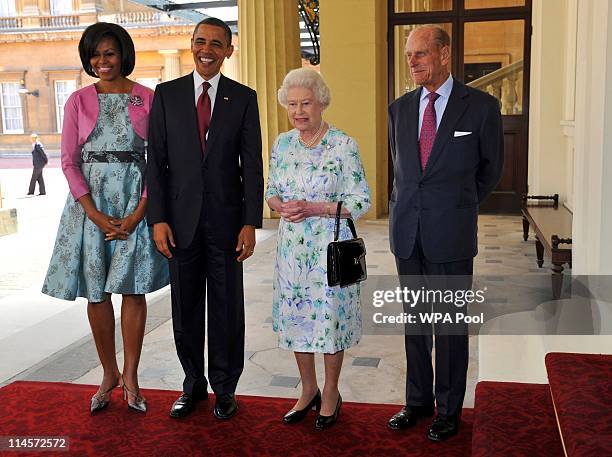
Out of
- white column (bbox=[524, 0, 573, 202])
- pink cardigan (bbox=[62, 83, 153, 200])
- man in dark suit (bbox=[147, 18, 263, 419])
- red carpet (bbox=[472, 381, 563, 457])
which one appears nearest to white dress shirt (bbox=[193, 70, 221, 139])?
man in dark suit (bbox=[147, 18, 263, 419])

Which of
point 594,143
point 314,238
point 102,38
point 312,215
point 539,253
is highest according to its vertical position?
point 102,38

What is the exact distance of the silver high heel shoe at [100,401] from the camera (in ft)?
11.3

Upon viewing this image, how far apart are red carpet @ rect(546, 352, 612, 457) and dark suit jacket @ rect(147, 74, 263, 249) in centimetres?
139

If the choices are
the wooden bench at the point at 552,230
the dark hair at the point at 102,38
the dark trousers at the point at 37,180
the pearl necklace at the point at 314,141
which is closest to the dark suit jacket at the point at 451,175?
the pearl necklace at the point at 314,141

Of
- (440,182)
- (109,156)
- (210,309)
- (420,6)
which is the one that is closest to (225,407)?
(210,309)

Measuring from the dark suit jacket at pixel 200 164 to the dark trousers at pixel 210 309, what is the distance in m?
0.08

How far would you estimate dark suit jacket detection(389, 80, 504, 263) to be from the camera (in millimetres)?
3014

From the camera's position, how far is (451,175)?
302cm

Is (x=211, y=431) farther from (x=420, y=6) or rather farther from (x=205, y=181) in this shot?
(x=420, y=6)

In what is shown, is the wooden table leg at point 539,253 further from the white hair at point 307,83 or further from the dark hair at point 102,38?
the dark hair at point 102,38

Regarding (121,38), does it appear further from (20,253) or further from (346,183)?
(20,253)

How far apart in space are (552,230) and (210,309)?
12.8ft

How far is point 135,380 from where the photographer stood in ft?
11.4

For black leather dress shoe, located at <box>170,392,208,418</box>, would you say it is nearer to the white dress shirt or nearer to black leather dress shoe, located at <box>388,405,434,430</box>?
black leather dress shoe, located at <box>388,405,434,430</box>
